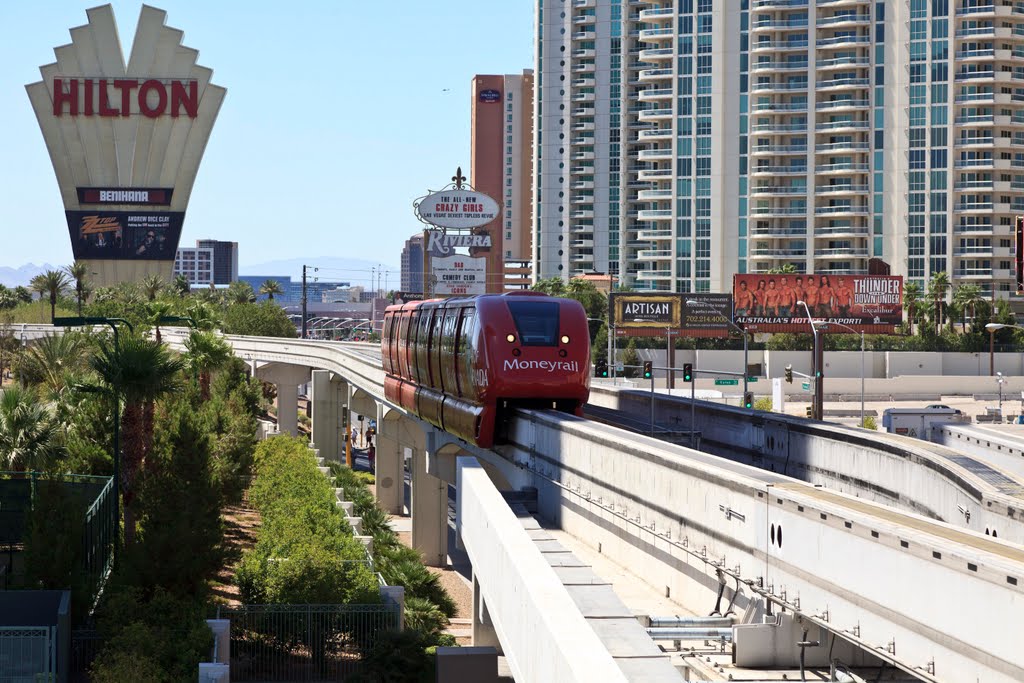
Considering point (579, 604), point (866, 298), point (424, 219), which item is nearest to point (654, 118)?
point (866, 298)

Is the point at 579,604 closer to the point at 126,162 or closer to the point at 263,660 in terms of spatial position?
the point at 263,660

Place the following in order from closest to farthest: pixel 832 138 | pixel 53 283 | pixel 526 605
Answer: pixel 526 605
pixel 53 283
pixel 832 138

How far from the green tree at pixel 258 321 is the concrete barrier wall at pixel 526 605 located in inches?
4262

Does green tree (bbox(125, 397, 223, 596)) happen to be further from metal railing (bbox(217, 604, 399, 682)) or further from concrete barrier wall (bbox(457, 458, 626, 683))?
concrete barrier wall (bbox(457, 458, 626, 683))

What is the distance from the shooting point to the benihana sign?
130m

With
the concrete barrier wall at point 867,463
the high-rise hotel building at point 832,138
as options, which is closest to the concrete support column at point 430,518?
the concrete barrier wall at point 867,463

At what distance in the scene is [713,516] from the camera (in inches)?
728

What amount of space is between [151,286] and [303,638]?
10191 centimetres

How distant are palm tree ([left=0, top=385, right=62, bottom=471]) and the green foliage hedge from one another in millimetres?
6276

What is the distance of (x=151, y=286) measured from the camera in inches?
4968

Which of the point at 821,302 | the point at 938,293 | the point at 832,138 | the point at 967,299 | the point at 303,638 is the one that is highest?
the point at 832,138

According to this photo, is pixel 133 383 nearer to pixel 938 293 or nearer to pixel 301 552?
pixel 301 552

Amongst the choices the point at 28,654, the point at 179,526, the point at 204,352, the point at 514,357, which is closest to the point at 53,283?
the point at 204,352

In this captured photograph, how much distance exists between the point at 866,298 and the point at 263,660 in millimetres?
83453
